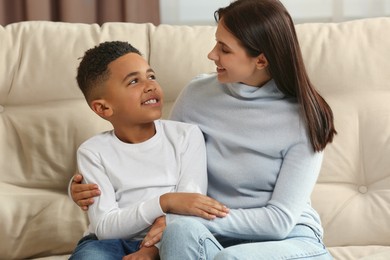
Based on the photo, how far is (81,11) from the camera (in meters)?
2.79

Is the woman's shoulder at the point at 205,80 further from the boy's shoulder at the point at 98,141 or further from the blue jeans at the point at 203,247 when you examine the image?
the blue jeans at the point at 203,247

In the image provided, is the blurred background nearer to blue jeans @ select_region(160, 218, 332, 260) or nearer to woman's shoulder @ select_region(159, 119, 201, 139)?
woman's shoulder @ select_region(159, 119, 201, 139)

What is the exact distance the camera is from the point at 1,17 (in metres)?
2.80

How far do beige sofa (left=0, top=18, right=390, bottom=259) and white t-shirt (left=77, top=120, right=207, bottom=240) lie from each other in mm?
375

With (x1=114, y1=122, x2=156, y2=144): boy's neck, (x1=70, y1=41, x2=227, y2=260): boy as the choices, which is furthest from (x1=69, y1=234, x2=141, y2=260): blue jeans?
(x1=114, y1=122, x2=156, y2=144): boy's neck

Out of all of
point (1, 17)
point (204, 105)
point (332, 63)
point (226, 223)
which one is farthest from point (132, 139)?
point (1, 17)

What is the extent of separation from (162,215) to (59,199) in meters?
0.57

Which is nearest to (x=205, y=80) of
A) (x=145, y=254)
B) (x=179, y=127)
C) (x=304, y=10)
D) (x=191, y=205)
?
(x=179, y=127)

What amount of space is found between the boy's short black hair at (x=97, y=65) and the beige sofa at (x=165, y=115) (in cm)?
33

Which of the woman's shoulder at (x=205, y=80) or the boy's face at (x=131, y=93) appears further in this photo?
the woman's shoulder at (x=205, y=80)

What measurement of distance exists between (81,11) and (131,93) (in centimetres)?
101

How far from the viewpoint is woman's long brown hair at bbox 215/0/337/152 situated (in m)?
1.79

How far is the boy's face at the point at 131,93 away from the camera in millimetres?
1876

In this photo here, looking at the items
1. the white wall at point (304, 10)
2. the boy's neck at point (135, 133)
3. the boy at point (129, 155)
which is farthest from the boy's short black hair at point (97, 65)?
the white wall at point (304, 10)
